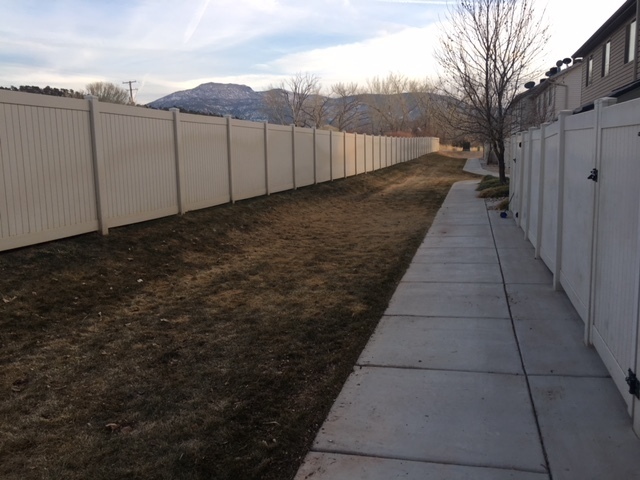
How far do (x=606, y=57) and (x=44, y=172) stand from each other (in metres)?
22.8

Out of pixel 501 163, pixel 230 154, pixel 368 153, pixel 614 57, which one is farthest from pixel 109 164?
pixel 368 153

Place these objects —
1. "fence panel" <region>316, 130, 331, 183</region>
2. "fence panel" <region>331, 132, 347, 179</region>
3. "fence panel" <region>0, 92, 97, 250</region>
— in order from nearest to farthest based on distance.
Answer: "fence panel" <region>0, 92, 97, 250</region>, "fence panel" <region>316, 130, 331, 183</region>, "fence panel" <region>331, 132, 347, 179</region>

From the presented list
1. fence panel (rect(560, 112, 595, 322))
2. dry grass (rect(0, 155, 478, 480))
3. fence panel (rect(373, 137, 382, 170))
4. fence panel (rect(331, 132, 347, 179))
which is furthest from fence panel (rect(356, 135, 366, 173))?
fence panel (rect(560, 112, 595, 322))

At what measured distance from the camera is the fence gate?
10.9ft

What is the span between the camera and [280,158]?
1586cm

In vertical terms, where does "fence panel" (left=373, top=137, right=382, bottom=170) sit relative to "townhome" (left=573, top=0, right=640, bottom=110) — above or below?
below

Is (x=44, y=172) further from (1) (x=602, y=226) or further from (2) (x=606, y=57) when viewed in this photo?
(2) (x=606, y=57)

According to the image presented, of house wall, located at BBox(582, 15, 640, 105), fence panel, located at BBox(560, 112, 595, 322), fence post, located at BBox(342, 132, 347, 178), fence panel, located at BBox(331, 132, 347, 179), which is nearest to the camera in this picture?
fence panel, located at BBox(560, 112, 595, 322)

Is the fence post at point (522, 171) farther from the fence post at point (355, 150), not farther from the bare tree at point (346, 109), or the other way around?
the bare tree at point (346, 109)

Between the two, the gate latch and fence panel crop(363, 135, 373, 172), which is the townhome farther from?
the gate latch

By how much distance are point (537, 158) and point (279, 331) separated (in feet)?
18.0

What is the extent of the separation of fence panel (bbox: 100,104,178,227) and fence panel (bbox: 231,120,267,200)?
8.88 feet

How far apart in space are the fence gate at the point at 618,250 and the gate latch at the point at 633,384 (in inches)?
1.9

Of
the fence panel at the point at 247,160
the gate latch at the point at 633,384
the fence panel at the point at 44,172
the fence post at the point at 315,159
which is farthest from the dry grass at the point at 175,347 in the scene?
the fence post at the point at 315,159
